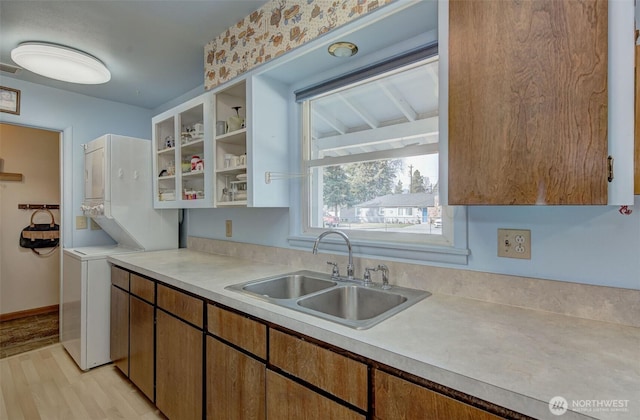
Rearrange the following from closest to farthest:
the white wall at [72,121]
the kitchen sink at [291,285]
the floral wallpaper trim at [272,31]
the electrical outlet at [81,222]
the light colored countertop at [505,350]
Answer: the light colored countertop at [505,350]
the floral wallpaper trim at [272,31]
the kitchen sink at [291,285]
the white wall at [72,121]
the electrical outlet at [81,222]

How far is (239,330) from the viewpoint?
134 cm

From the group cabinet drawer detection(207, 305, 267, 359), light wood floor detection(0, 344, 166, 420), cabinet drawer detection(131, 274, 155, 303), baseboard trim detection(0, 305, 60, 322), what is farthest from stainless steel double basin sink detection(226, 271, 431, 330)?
baseboard trim detection(0, 305, 60, 322)

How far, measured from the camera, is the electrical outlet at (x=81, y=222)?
3.07 meters

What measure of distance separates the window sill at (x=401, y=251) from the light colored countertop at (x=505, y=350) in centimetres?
18

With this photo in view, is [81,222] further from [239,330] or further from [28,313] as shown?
[239,330]

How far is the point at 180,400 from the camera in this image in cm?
170

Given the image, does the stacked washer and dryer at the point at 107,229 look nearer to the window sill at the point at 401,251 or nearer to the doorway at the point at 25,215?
the doorway at the point at 25,215

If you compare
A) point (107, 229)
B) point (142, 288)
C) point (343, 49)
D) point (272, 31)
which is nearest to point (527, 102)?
point (343, 49)

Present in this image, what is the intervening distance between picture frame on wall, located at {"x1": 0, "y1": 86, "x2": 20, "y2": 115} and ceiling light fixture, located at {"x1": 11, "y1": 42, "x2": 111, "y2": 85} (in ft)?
2.46

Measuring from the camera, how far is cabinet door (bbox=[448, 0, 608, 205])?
2.71 ft

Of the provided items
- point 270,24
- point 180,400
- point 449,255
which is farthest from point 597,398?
point 270,24

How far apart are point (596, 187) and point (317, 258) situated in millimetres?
1323

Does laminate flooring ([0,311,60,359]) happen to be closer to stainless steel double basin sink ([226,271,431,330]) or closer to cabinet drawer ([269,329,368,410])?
stainless steel double basin sink ([226,271,431,330])

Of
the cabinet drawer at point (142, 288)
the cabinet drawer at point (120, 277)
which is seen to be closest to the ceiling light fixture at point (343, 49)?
the cabinet drawer at point (142, 288)
